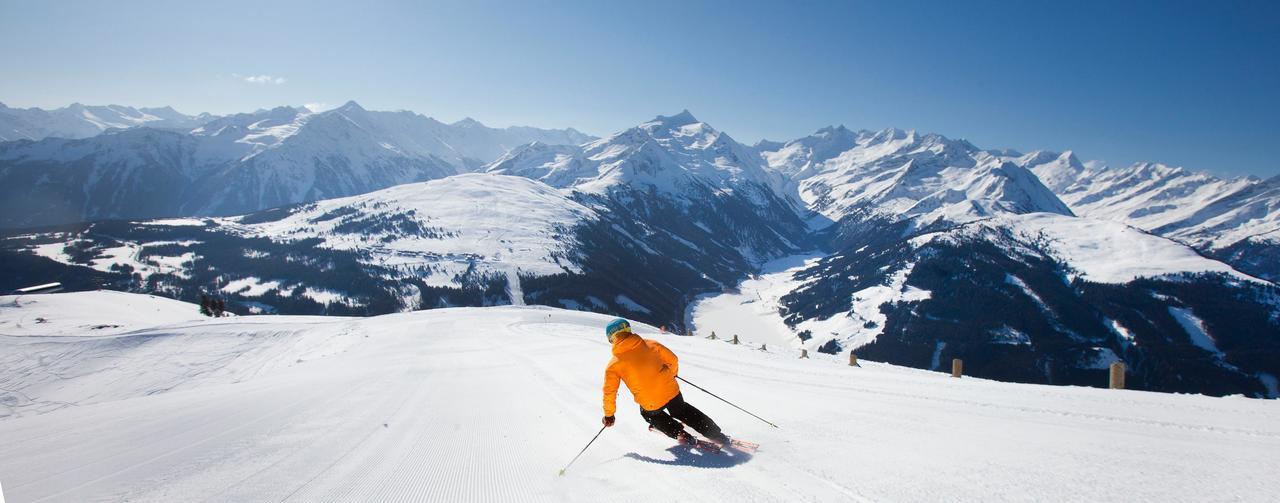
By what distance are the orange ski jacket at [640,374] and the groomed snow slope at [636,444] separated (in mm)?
751

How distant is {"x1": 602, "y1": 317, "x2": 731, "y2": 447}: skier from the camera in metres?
6.83

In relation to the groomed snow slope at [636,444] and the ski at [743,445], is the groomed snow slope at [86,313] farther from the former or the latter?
the ski at [743,445]

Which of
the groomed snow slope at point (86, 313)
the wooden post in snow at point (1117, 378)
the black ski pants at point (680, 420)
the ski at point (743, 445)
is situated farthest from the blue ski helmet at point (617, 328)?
the groomed snow slope at point (86, 313)

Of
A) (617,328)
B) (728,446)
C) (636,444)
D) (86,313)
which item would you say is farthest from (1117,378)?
(86,313)

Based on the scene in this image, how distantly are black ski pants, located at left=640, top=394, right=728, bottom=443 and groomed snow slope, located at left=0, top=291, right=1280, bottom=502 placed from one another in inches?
13.5

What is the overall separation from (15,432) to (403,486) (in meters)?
9.18

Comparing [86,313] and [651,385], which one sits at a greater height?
[651,385]

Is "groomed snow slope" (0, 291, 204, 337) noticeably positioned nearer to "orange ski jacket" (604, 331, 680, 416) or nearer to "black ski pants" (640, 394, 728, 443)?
"orange ski jacket" (604, 331, 680, 416)

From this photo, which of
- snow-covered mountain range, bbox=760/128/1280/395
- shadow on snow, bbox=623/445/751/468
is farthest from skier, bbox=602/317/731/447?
snow-covered mountain range, bbox=760/128/1280/395

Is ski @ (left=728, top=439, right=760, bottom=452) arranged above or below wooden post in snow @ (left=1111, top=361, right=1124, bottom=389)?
below

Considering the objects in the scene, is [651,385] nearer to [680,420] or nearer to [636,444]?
[680,420]

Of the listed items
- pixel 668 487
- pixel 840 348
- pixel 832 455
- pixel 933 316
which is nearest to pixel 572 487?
pixel 668 487

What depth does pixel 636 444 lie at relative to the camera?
748 centimetres

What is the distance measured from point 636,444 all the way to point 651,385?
3.92 ft
